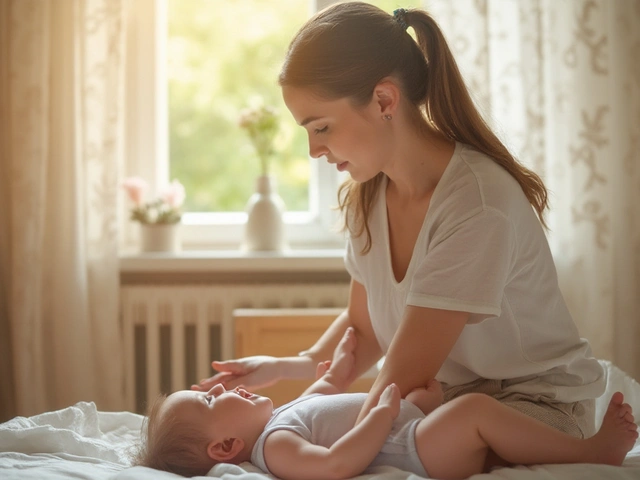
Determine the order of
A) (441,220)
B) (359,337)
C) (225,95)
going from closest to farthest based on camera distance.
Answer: (441,220), (359,337), (225,95)

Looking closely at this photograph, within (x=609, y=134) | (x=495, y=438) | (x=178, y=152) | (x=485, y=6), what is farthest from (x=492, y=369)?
(x=178, y=152)

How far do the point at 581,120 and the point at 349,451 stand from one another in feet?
5.57

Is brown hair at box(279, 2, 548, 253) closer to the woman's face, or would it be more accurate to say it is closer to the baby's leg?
the woman's face

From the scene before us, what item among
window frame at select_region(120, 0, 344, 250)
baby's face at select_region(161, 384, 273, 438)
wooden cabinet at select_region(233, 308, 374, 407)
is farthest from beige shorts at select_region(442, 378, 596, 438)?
window frame at select_region(120, 0, 344, 250)

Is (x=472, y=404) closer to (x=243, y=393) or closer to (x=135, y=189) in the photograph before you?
(x=243, y=393)

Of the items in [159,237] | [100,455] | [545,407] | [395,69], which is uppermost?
[395,69]

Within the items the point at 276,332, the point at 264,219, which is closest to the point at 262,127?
the point at 264,219

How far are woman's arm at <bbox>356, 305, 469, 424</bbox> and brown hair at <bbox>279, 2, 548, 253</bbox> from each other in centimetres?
33

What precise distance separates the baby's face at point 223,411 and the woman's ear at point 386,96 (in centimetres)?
59

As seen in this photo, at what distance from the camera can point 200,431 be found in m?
1.38

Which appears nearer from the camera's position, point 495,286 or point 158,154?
point 495,286

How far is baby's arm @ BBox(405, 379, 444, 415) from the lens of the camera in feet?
4.16

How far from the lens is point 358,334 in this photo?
173cm

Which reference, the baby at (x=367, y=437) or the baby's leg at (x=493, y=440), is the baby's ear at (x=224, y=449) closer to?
the baby at (x=367, y=437)
